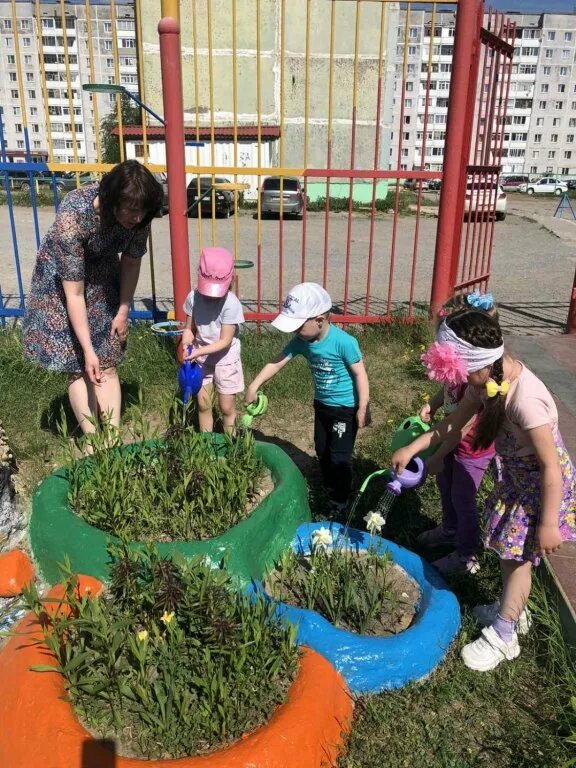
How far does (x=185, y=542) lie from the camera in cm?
217

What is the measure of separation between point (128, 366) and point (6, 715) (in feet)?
10.2

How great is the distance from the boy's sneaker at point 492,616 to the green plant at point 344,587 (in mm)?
281

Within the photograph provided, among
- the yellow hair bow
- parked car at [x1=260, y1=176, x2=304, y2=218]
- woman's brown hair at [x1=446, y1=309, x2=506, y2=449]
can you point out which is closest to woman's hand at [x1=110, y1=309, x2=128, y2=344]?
woman's brown hair at [x1=446, y1=309, x2=506, y2=449]

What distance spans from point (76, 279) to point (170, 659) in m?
1.70

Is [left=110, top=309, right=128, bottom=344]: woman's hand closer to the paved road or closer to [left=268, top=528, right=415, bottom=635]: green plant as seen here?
[left=268, top=528, right=415, bottom=635]: green plant

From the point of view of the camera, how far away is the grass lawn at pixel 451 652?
183 centimetres

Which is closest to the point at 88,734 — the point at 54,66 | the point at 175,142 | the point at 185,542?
the point at 185,542

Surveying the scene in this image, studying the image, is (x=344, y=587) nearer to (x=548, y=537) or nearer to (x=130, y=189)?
(x=548, y=537)

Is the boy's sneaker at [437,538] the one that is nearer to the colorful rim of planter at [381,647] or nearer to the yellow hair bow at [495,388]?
the colorful rim of planter at [381,647]

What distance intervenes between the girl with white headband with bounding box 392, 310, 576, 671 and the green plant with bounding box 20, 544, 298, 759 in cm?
76

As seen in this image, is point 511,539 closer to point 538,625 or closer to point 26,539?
point 538,625

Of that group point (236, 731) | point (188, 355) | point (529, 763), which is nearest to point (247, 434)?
point (188, 355)

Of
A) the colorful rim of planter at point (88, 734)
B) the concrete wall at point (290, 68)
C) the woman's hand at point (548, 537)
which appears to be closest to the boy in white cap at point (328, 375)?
the woman's hand at point (548, 537)

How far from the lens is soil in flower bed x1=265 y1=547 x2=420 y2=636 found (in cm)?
212
